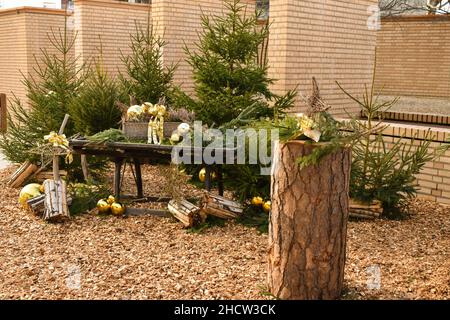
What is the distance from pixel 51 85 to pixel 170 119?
2.48 m

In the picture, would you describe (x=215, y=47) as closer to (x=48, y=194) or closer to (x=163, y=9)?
(x=48, y=194)

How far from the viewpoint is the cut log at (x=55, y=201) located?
5.65m

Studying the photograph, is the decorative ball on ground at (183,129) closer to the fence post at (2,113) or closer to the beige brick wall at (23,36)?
the fence post at (2,113)

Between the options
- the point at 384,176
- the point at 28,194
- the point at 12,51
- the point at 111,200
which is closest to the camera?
the point at 384,176

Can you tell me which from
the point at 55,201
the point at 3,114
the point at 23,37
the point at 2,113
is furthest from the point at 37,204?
the point at 23,37

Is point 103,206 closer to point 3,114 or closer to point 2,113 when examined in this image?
point 3,114

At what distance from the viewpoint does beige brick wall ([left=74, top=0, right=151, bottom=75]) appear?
12711 mm

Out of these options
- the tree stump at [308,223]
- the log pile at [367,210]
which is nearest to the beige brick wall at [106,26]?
the log pile at [367,210]

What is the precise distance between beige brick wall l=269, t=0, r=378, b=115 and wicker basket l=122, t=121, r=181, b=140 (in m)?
2.10

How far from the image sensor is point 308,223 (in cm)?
340

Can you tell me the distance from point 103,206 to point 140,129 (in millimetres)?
914

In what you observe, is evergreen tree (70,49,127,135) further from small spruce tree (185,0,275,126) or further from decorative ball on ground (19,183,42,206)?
small spruce tree (185,0,275,126)

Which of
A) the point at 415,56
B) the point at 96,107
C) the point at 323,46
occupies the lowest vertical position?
the point at 96,107

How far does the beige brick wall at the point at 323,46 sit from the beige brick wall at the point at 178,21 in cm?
228
